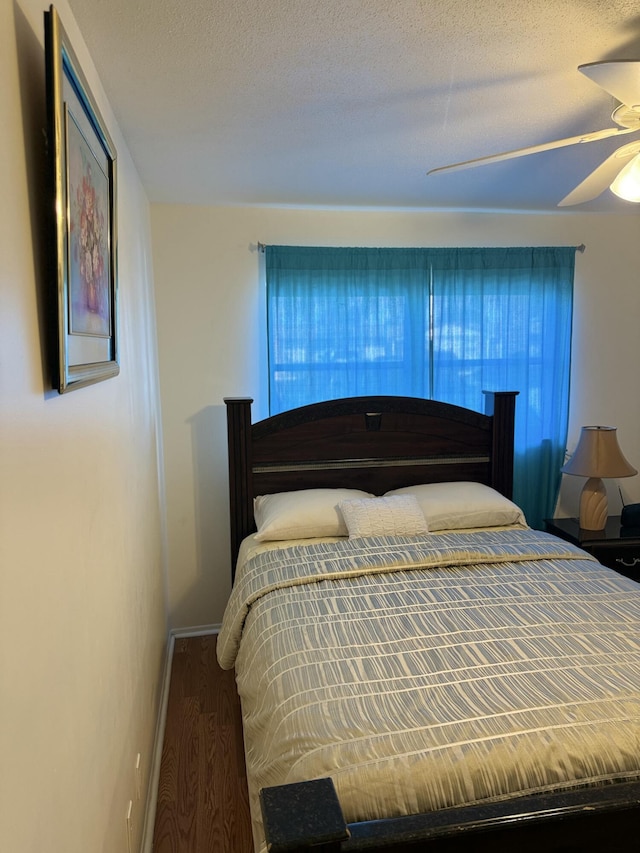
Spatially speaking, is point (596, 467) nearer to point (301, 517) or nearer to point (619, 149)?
point (301, 517)

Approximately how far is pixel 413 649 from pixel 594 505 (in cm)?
189

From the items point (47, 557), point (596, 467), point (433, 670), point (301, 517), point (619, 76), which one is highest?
point (619, 76)

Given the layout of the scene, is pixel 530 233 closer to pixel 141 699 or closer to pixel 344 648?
pixel 344 648

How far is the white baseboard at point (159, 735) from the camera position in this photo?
191 centimetres

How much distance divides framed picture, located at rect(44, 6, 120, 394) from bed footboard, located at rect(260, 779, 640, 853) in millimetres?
830

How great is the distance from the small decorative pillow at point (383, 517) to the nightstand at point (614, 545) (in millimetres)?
954

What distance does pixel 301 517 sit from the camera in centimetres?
266

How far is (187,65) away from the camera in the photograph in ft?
5.10

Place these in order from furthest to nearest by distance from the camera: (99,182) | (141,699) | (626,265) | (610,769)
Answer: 1. (626,265)
2. (141,699)
3. (99,182)
4. (610,769)

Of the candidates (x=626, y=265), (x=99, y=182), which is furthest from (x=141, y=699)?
(x=626, y=265)

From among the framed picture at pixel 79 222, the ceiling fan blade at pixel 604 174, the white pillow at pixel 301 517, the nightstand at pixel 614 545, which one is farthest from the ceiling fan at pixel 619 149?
the nightstand at pixel 614 545

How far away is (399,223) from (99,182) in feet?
7.12

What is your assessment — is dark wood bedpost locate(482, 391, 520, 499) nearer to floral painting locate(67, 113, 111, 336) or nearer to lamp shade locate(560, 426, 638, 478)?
lamp shade locate(560, 426, 638, 478)

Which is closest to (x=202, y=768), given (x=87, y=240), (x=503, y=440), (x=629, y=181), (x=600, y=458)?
(x=87, y=240)
